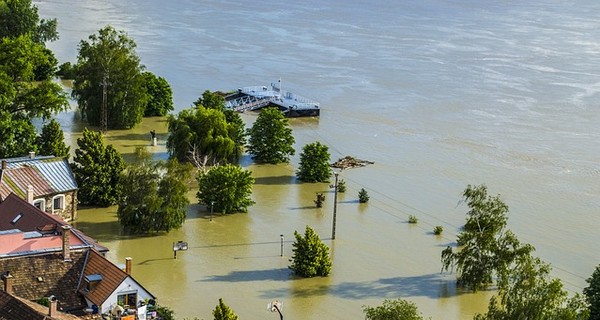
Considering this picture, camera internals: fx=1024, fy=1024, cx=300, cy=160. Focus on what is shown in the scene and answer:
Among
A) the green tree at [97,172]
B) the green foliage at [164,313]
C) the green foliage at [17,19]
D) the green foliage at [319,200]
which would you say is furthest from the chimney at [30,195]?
the green foliage at [17,19]

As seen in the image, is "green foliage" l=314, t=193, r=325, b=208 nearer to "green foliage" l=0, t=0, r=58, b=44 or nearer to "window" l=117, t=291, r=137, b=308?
"window" l=117, t=291, r=137, b=308

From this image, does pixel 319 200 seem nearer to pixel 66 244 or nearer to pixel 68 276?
pixel 66 244

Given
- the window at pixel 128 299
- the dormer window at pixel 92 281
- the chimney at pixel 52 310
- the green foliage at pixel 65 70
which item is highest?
the green foliage at pixel 65 70

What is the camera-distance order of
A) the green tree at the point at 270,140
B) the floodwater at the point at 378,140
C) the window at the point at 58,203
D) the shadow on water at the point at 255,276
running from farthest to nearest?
the green tree at the point at 270,140, the window at the point at 58,203, the floodwater at the point at 378,140, the shadow on water at the point at 255,276

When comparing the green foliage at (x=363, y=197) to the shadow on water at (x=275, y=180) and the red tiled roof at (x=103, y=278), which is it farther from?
the red tiled roof at (x=103, y=278)

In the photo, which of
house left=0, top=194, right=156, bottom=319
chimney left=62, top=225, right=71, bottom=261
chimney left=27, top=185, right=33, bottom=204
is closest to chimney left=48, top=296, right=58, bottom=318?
house left=0, top=194, right=156, bottom=319

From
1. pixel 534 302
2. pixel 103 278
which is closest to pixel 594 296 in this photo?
pixel 534 302
